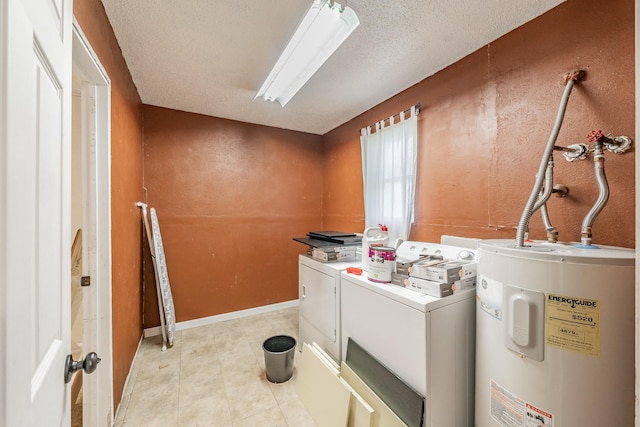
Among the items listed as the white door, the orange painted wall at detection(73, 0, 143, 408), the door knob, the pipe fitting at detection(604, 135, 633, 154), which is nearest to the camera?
the white door

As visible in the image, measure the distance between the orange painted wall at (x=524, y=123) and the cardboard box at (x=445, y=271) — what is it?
0.47m

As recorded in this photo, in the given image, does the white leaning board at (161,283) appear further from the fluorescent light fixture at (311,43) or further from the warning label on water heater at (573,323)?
the warning label on water heater at (573,323)

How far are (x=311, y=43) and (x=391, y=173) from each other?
4.39 ft

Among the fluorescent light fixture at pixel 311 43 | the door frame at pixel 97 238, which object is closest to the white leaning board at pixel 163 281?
the door frame at pixel 97 238

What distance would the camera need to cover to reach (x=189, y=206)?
9.61ft

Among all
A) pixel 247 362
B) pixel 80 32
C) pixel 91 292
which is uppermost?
pixel 80 32

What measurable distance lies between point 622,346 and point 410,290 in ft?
2.52

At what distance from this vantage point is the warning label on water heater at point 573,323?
90cm

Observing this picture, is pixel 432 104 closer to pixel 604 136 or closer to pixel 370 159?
pixel 370 159

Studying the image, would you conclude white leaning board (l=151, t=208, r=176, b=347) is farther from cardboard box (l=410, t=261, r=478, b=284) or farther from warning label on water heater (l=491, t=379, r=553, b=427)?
warning label on water heater (l=491, t=379, r=553, b=427)

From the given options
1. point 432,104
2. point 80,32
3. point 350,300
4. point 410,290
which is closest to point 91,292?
point 80,32

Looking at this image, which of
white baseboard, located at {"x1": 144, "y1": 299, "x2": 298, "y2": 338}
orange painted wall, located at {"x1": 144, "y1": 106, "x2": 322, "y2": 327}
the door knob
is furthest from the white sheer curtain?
the door knob

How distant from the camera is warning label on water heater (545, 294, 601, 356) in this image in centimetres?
90

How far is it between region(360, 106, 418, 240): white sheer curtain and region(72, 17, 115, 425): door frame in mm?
2158
